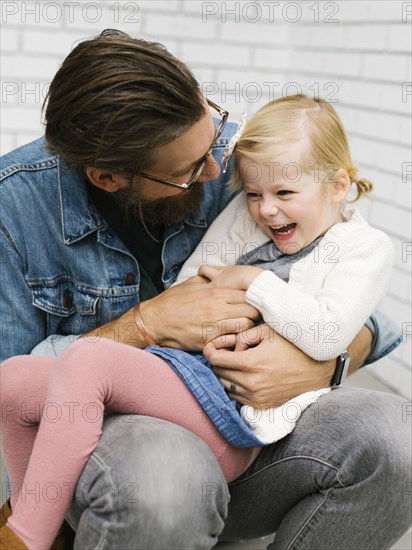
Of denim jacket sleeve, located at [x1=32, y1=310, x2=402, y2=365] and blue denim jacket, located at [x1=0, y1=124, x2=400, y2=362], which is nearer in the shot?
blue denim jacket, located at [x1=0, y1=124, x2=400, y2=362]

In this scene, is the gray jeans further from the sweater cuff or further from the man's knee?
the sweater cuff

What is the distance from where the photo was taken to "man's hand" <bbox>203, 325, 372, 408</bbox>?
1.70 m

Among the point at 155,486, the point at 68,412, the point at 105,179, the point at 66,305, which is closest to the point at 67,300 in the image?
the point at 66,305

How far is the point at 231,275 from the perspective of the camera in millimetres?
1851

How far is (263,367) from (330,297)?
22 cm

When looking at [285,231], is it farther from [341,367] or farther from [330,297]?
[341,367]

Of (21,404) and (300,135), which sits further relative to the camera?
(300,135)

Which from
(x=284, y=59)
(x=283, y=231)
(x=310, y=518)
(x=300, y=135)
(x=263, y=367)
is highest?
(x=284, y=59)

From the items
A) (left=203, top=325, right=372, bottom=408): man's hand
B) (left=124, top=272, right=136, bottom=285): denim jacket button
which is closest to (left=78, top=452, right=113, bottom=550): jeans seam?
(left=203, top=325, right=372, bottom=408): man's hand

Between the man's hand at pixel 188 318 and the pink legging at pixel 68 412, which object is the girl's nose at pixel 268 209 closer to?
the man's hand at pixel 188 318

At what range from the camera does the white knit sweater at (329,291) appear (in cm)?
170

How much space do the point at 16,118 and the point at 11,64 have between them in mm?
235

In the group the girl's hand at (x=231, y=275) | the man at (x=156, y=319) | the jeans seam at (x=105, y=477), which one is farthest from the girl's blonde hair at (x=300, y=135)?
the jeans seam at (x=105, y=477)

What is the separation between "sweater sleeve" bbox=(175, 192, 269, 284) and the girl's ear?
206 mm
